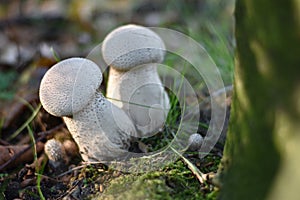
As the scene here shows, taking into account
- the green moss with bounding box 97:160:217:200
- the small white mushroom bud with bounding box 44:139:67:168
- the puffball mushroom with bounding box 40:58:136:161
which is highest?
the puffball mushroom with bounding box 40:58:136:161

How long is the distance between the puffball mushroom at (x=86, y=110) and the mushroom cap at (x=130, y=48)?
0.17m

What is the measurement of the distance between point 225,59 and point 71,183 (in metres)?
1.43

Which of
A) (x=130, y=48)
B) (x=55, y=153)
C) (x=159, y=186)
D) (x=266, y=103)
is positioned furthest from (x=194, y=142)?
(x=266, y=103)

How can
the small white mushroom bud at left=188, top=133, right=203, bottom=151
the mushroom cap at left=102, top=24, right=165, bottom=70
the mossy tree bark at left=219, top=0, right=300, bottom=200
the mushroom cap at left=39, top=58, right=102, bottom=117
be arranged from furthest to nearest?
1. the mushroom cap at left=102, top=24, right=165, bottom=70
2. the small white mushroom bud at left=188, top=133, right=203, bottom=151
3. the mushroom cap at left=39, top=58, right=102, bottom=117
4. the mossy tree bark at left=219, top=0, right=300, bottom=200

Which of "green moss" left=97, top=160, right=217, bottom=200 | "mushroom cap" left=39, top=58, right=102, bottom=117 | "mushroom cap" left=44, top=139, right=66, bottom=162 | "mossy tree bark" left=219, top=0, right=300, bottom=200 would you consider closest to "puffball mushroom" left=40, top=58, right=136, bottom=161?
"mushroom cap" left=39, top=58, right=102, bottom=117

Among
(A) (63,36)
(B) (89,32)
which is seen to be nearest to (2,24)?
(A) (63,36)

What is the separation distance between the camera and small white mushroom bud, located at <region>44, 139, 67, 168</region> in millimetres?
1973

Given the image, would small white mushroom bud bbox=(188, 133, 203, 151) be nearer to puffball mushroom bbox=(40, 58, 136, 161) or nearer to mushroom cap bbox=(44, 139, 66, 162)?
puffball mushroom bbox=(40, 58, 136, 161)

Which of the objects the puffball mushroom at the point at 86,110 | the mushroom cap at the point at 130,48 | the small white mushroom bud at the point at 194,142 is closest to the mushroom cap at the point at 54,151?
the puffball mushroom at the point at 86,110

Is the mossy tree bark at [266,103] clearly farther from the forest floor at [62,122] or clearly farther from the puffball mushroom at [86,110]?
the puffball mushroom at [86,110]

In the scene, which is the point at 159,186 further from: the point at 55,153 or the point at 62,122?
the point at 62,122

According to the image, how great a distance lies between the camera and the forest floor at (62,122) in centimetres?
155

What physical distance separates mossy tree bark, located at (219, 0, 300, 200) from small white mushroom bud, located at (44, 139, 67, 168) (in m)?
0.94

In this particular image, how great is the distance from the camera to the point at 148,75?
2.07 m
